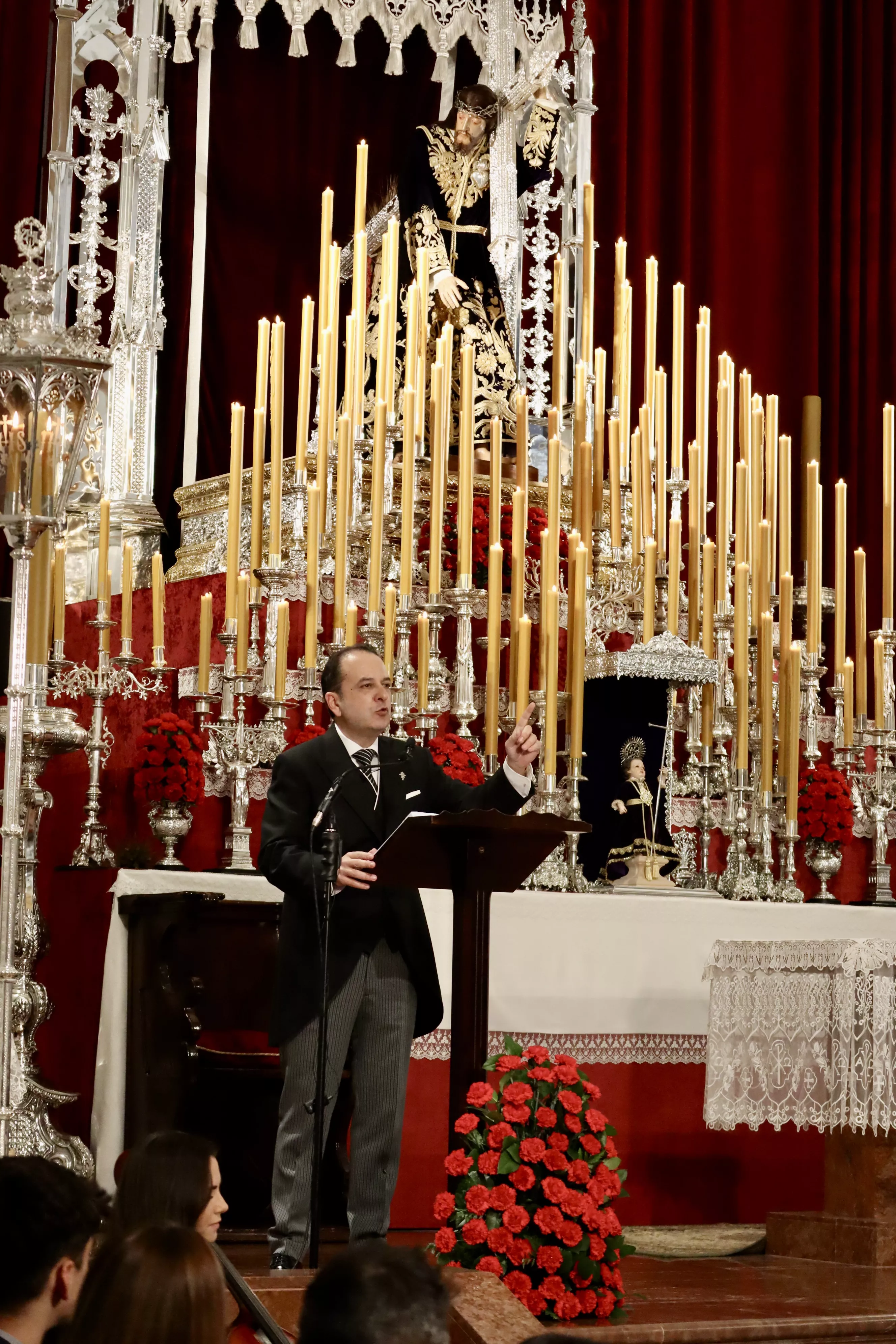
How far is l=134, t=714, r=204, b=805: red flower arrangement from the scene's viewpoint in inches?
242

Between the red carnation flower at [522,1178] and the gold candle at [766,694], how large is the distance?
256 centimetres

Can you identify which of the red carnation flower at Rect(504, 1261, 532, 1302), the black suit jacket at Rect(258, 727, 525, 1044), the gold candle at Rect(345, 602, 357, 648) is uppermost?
the gold candle at Rect(345, 602, 357, 648)

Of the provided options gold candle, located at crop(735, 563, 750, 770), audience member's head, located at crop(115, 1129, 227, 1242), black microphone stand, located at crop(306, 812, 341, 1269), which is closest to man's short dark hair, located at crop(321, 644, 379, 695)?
black microphone stand, located at crop(306, 812, 341, 1269)

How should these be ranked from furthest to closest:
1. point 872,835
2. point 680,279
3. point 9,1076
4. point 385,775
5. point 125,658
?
point 680,279 < point 872,835 < point 125,658 < point 9,1076 < point 385,775

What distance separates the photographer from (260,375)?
6.49 metres

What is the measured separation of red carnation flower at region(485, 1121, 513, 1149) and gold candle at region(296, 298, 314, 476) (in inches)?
108

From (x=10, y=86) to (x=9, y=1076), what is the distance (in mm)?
4762

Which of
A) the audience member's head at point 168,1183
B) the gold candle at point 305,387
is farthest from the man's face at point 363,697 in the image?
the gold candle at point 305,387

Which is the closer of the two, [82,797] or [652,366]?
[82,797]

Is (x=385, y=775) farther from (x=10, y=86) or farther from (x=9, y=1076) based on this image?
(x=10, y=86)

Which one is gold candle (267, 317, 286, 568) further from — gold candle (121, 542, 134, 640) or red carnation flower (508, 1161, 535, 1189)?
red carnation flower (508, 1161, 535, 1189)

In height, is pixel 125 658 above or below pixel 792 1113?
above

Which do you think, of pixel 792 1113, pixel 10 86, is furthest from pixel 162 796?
pixel 10 86

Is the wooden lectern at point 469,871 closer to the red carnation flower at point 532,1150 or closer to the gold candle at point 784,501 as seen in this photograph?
the red carnation flower at point 532,1150
